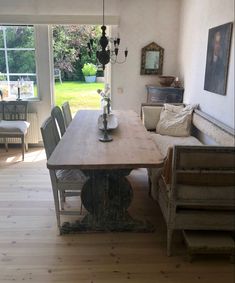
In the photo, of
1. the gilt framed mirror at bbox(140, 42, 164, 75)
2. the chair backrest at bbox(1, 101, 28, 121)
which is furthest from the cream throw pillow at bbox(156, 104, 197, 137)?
the chair backrest at bbox(1, 101, 28, 121)

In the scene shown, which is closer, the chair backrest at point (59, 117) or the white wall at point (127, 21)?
the chair backrest at point (59, 117)

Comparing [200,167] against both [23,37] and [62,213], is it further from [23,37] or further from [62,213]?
[23,37]

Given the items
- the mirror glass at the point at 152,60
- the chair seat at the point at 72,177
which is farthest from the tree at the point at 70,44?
the chair seat at the point at 72,177

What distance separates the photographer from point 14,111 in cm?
474

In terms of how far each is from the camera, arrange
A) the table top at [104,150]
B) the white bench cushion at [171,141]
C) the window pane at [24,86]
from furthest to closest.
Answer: the window pane at [24,86], the white bench cushion at [171,141], the table top at [104,150]

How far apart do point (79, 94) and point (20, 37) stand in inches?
64.4

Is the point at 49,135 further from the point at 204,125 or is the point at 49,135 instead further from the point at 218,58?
the point at 218,58

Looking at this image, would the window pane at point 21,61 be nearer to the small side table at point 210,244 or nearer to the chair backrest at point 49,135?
the chair backrest at point 49,135

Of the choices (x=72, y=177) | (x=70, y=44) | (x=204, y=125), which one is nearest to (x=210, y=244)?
(x=72, y=177)

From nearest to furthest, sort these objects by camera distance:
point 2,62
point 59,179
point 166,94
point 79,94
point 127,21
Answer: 1. point 59,179
2. point 166,94
3. point 127,21
4. point 2,62
5. point 79,94

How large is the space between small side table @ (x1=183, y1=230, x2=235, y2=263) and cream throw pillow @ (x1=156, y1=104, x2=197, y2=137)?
172 centimetres

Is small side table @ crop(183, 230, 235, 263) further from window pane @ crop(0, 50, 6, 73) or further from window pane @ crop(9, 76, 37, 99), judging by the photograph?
window pane @ crop(0, 50, 6, 73)

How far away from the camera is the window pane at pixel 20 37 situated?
4602 mm

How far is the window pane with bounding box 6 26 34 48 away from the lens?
4602 mm
